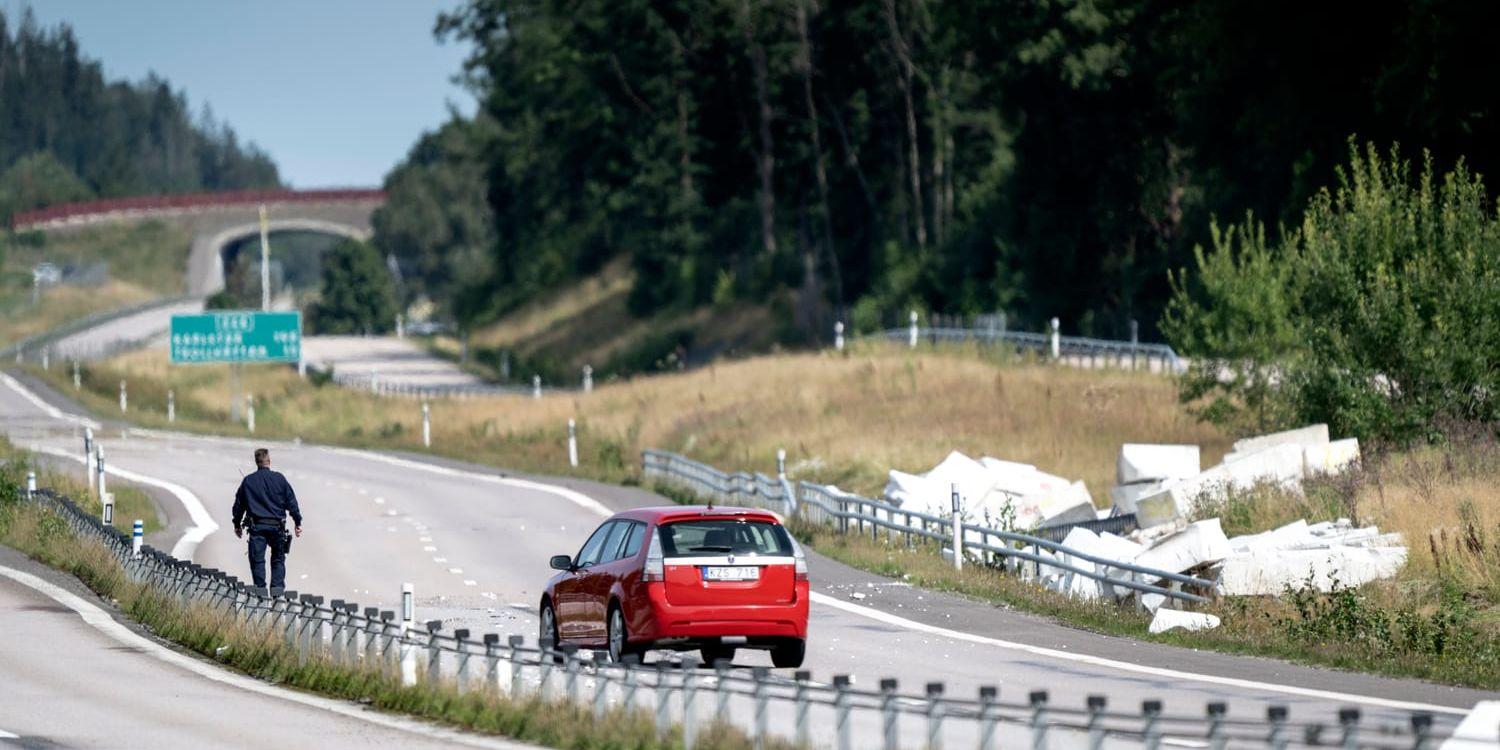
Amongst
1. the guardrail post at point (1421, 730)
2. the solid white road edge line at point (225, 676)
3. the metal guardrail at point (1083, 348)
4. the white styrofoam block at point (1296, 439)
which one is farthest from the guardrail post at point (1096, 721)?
the metal guardrail at point (1083, 348)

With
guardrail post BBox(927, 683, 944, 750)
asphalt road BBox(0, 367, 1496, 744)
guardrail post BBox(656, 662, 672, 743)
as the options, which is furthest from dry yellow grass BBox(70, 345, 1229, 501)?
guardrail post BBox(927, 683, 944, 750)

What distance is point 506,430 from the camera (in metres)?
62.0

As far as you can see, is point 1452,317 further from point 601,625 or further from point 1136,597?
point 601,625

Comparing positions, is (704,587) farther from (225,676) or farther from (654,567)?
(225,676)

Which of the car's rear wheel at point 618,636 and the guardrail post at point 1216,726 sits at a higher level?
the guardrail post at point 1216,726

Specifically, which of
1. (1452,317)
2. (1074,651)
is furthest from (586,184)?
(1074,651)

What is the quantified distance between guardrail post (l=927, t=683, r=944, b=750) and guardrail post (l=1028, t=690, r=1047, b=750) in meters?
0.61

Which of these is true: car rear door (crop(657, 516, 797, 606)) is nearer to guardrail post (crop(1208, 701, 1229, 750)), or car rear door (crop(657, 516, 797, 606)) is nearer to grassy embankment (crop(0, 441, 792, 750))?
grassy embankment (crop(0, 441, 792, 750))

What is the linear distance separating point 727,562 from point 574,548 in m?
13.6

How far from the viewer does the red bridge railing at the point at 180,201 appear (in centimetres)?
16775

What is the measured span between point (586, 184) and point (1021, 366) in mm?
57135

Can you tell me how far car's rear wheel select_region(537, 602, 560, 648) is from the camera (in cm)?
2075

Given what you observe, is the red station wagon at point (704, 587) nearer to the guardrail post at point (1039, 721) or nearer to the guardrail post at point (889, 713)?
the guardrail post at point (889, 713)

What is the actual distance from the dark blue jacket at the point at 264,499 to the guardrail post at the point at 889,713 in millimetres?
11675
